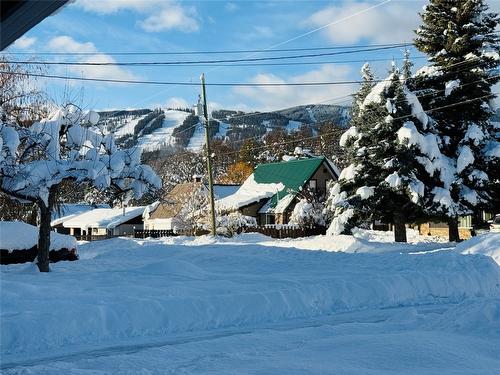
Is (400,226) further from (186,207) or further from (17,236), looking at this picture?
(186,207)

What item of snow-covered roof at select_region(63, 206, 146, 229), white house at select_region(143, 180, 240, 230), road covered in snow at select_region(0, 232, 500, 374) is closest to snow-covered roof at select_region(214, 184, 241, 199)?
white house at select_region(143, 180, 240, 230)

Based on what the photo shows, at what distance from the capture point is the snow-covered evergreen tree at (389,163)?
2722cm

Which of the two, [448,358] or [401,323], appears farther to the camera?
[401,323]

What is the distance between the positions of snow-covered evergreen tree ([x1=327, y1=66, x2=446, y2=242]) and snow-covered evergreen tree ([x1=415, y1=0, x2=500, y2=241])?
193cm

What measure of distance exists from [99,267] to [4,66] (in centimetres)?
1052

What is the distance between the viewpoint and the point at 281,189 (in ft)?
161

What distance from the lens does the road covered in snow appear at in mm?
7188

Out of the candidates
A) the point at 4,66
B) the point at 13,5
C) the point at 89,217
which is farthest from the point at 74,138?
the point at 89,217

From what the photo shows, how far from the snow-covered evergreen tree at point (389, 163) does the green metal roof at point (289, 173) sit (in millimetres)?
16334

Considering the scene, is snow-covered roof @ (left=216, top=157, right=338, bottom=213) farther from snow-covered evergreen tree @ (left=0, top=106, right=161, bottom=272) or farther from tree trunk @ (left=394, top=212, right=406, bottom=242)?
snow-covered evergreen tree @ (left=0, top=106, right=161, bottom=272)

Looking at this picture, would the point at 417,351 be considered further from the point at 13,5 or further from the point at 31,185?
the point at 31,185

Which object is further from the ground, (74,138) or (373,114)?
(373,114)

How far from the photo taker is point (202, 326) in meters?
10.5

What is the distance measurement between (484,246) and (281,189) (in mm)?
30664
